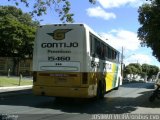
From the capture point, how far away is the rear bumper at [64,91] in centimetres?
1864

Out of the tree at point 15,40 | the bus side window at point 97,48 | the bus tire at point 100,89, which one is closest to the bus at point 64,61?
the bus side window at point 97,48

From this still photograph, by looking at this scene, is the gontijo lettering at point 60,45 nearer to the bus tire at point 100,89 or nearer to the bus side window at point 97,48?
the bus side window at point 97,48

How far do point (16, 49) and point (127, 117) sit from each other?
65.2 meters

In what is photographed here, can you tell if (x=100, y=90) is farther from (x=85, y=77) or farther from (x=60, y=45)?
(x=60, y=45)

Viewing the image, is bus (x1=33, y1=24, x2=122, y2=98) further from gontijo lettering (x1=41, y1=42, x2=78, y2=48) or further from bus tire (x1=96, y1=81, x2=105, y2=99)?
bus tire (x1=96, y1=81, x2=105, y2=99)

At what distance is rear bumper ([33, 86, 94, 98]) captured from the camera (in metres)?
18.6

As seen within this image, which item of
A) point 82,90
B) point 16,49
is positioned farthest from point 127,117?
point 16,49

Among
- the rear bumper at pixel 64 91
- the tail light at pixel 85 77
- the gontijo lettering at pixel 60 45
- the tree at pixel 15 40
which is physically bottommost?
the rear bumper at pixel 64 91

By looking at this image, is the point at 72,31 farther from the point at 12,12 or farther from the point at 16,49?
the point at 12,12

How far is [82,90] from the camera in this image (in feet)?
61.2

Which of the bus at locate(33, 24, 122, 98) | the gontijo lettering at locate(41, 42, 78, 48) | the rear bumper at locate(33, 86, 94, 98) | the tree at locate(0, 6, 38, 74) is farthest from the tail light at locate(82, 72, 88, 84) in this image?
the tree at locate(0, 6, 38, 74)

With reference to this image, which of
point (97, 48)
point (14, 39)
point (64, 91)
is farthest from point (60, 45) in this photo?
point (14, 39)

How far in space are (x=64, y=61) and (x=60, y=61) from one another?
0.18 m

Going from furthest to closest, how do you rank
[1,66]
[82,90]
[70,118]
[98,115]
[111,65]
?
[1,66]
[111,65]
[82,90]
[98,115]
[70,118]
